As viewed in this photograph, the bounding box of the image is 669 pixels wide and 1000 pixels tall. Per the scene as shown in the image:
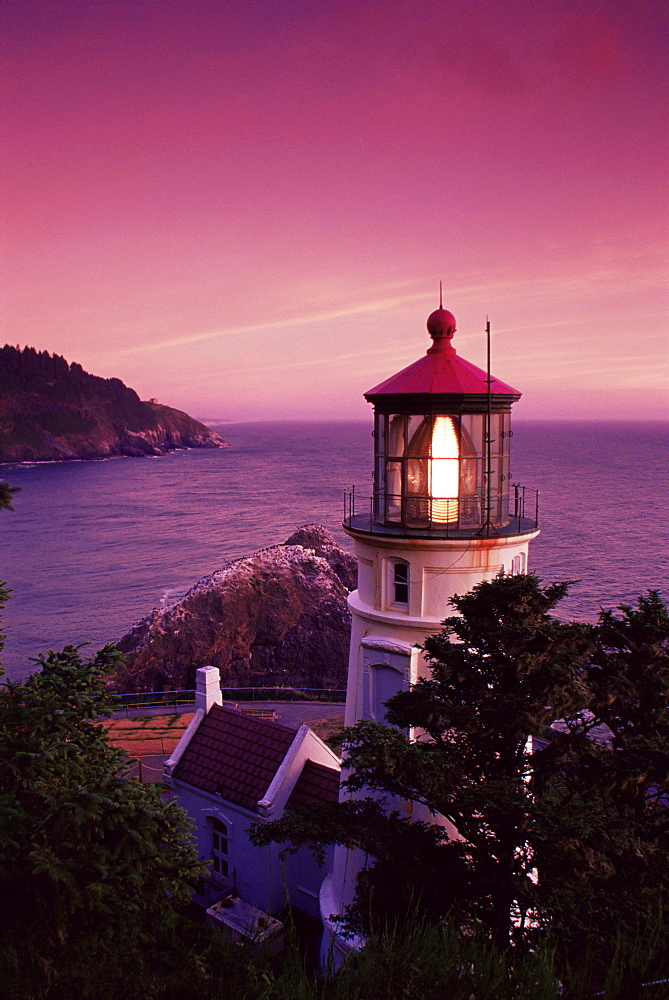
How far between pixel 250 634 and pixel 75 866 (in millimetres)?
31239

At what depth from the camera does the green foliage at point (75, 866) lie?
492cm

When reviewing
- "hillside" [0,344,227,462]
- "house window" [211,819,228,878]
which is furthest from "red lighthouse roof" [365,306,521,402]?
"hillside" [0,344,227,462]

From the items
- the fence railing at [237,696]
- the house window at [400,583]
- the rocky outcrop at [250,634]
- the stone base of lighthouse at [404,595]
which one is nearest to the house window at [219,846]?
the stone base of lighthouse at [404,595]

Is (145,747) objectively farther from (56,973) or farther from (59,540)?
(59,540)

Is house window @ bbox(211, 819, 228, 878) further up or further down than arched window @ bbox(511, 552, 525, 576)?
further down

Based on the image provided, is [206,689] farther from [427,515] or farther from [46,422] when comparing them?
[46,422]

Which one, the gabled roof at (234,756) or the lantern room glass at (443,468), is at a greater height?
the lantern room glass at (443,468)

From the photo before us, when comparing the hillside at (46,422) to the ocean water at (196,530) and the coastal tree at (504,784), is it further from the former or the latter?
the coastal tree at (504,784)

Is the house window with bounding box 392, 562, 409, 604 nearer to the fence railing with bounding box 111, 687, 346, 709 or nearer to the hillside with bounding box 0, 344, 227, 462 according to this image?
the fence railing with bounding box 111, 687, 346, 709

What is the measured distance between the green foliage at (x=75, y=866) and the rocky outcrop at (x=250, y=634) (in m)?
27.6

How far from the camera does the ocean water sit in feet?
168

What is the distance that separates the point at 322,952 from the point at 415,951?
7.72 meters

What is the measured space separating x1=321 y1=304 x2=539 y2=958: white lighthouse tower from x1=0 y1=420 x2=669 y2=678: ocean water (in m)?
6.19

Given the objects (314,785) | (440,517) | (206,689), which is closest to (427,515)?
(440,517)
